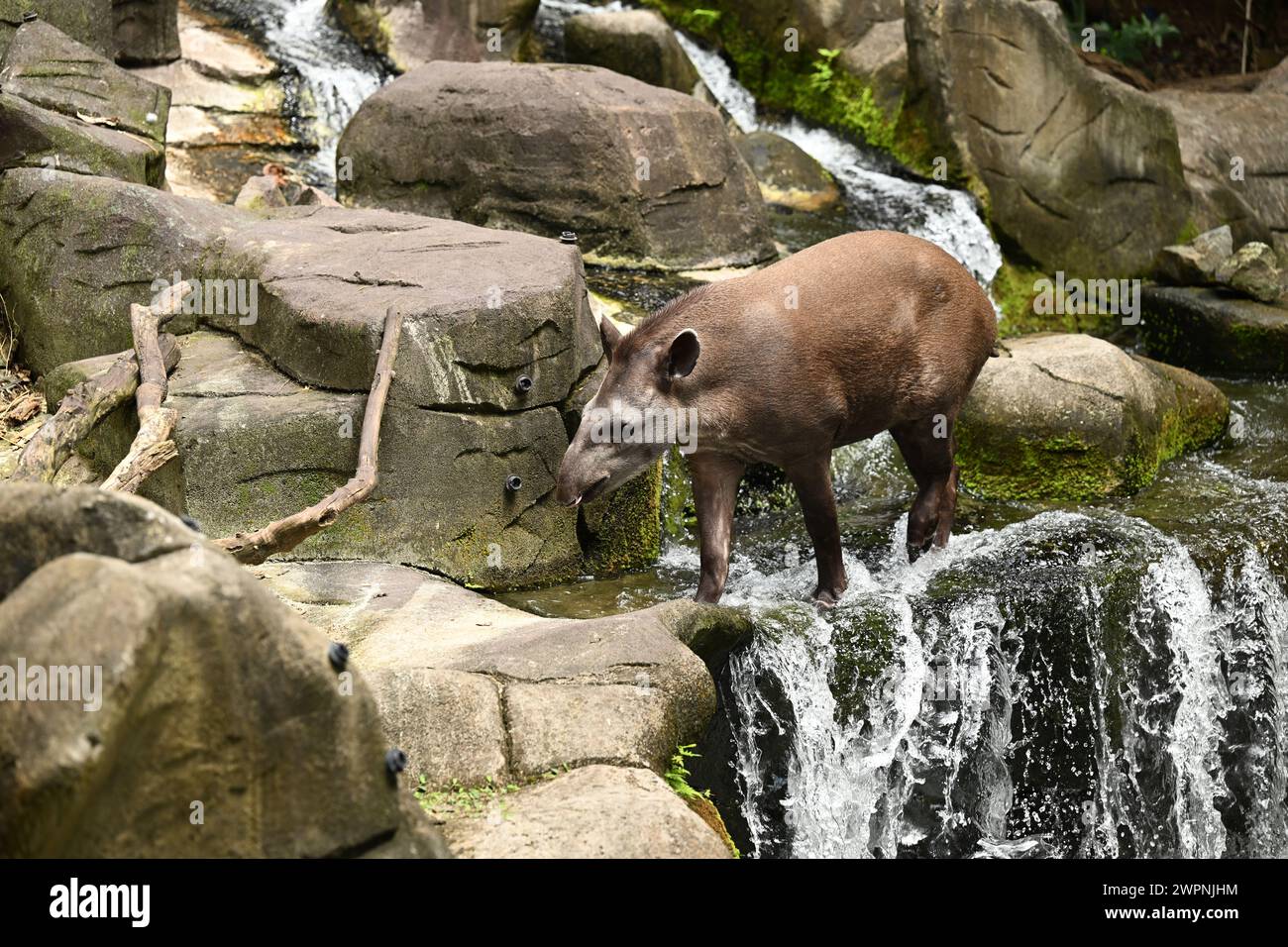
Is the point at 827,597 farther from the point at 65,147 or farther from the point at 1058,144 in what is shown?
the point at 1058,144

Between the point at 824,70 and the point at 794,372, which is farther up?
the point at 824,70

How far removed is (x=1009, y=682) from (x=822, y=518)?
1.25 metres

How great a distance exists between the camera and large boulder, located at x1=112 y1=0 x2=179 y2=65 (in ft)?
40.2

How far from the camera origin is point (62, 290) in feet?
27.8

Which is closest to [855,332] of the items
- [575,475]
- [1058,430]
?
[575,475]

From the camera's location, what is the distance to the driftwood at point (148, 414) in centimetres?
652

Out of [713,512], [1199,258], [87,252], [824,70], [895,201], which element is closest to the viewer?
[713,512]

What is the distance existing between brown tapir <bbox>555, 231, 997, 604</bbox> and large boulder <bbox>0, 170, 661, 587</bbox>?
26.4 inches

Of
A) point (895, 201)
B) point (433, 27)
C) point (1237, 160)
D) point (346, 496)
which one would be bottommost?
point (346, 496)

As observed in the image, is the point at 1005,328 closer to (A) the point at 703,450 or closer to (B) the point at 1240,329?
(B) the point at 1240,329

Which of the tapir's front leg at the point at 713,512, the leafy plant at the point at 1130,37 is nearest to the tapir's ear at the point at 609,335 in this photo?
the tapir's front leg at the point at 713,512

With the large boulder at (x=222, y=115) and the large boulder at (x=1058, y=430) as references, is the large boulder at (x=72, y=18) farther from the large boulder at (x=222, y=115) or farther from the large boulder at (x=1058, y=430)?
the large boulder at (x=1058, y=430)

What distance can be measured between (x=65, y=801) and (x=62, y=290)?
5.94 m

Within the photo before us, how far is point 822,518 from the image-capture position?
7.18 metres
